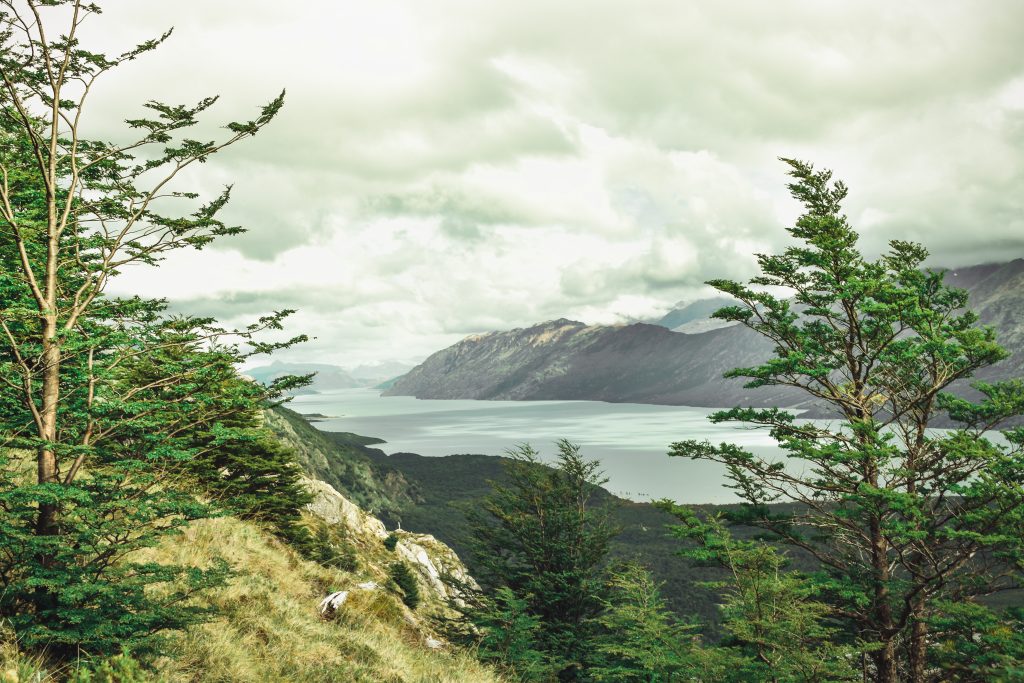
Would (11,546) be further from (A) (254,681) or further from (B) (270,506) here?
(B) (270,506)

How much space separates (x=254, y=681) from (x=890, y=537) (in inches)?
477

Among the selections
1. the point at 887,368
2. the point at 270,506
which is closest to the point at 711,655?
the point at 887,368

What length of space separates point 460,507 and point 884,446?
11.8m

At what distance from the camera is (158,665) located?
604 cm

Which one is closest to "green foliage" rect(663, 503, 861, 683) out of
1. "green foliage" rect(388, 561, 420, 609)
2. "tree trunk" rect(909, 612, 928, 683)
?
"tree trunk" rect(909, 612, 928, 683)

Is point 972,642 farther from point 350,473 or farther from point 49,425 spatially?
point 350,473

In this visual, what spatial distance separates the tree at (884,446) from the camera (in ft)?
35.5

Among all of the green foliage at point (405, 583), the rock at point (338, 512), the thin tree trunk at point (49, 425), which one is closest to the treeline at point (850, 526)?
the green foliage at point (405, 583)

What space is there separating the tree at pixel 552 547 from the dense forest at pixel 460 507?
90mm

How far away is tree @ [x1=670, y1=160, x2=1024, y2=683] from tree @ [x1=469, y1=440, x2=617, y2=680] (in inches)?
185

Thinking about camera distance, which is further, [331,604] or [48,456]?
[331,604]

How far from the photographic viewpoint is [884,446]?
10461mm

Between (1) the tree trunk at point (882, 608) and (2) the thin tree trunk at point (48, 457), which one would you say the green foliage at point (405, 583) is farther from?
(2) the thin tree trunk at point (48, 457)

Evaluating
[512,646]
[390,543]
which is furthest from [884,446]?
[390,543]
